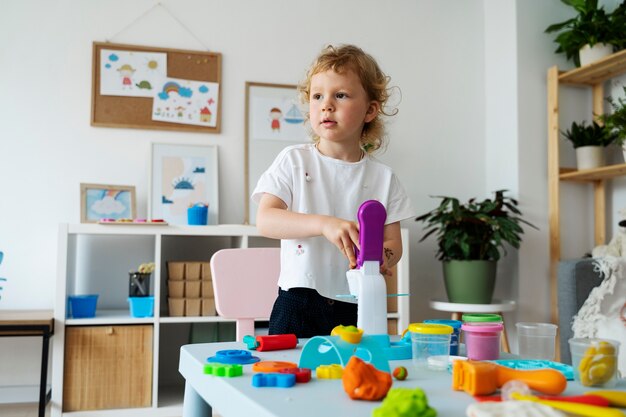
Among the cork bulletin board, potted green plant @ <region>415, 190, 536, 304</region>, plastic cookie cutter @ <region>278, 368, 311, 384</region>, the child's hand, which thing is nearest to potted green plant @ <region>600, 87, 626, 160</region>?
potted green plant @ <region>415, 190, 536, 304</region>

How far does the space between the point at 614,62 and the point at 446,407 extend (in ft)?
9.25

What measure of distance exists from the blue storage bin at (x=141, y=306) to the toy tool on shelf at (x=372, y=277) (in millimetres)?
1966

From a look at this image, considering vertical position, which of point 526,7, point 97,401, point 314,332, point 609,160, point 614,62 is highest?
point 526,7

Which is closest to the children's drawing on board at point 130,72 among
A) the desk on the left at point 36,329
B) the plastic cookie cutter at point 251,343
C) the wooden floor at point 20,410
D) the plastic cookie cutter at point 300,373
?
the desk on the left at point 36,329

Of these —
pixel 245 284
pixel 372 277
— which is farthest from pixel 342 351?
pixel 245 284

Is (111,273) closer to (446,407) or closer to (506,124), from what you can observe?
(506,124)

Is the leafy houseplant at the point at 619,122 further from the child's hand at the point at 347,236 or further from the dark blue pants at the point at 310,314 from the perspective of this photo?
the child's hand at the point at 347,236

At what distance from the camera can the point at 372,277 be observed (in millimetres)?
789

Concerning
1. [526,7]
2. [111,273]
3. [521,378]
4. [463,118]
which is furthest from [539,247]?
[521,378]

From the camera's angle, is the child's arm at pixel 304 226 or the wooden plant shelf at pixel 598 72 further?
the wooden plant shelf at pixel 598 72

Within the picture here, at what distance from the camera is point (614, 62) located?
2904mm

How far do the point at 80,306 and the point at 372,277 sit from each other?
81.1 inches

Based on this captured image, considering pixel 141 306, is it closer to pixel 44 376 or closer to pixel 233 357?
pixel 44 376

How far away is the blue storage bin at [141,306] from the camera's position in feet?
8.45
